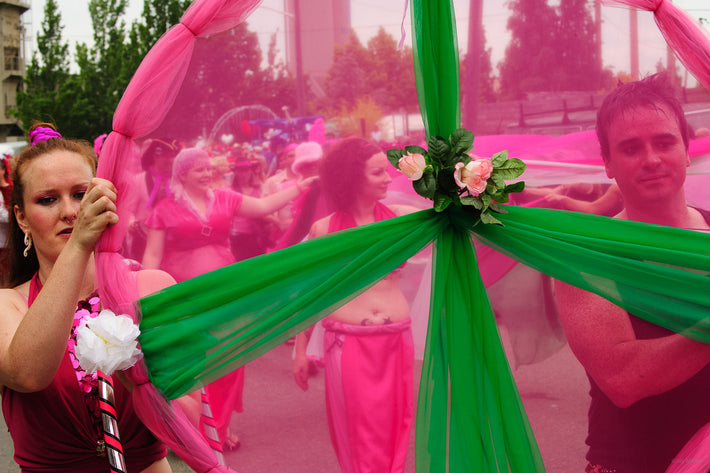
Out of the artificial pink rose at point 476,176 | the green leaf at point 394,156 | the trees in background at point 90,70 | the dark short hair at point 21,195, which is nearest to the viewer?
the artificial pink rose at point 476,176

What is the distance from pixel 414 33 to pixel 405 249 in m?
0.52

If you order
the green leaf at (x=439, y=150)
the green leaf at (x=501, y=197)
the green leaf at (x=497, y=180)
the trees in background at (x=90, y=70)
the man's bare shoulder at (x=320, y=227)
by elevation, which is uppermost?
the trees in background at (x=90, y=70)

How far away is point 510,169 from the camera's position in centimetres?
161

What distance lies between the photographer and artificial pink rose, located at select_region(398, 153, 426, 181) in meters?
1.60

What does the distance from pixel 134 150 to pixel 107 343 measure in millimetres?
499

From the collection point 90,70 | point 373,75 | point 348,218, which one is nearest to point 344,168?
point 348,218

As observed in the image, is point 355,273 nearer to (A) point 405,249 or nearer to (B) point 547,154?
(A) point 405,249

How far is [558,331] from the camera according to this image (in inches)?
67.2

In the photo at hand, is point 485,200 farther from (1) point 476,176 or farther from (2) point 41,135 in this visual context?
(2) point 41,135

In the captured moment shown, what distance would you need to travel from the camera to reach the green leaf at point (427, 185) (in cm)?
160

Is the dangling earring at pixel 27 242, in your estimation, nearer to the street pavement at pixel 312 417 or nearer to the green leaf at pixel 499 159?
the street pavement at pixel 312 417

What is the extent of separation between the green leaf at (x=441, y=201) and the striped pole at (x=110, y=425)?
0.98 meters

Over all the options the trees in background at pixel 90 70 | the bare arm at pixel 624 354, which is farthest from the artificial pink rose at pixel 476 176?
the trees in background at pixel 90 70

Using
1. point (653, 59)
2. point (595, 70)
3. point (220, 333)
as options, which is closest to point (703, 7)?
point (653, 59)
